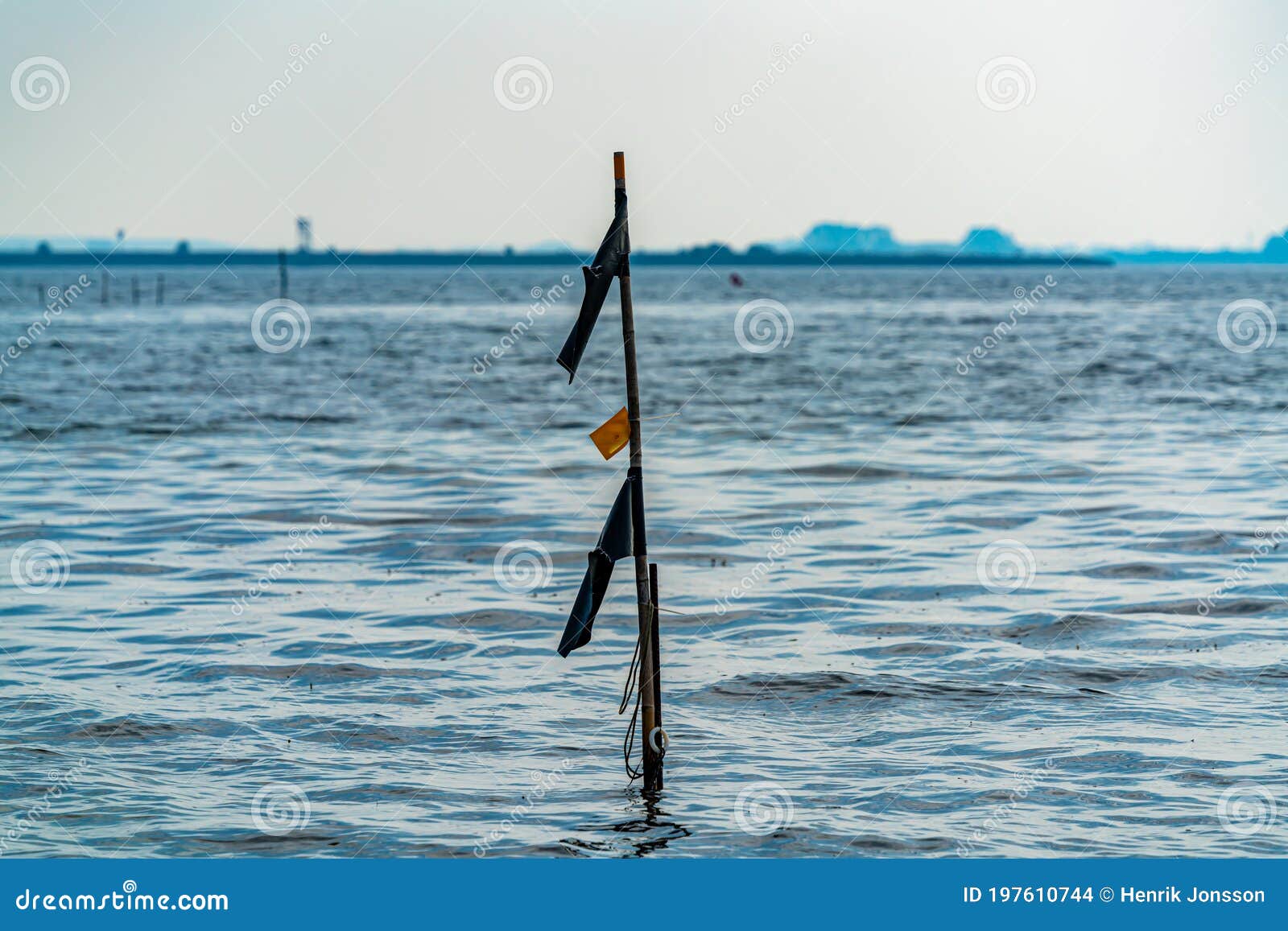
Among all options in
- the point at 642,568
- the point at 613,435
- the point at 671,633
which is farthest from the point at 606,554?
the point at 671,633

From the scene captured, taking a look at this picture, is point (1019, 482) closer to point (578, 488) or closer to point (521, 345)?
point (578, 488)

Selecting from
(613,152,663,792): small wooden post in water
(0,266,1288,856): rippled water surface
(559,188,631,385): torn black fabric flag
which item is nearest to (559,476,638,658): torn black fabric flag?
(613,152,663,792): small wooden post in water

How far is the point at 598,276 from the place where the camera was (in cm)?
811

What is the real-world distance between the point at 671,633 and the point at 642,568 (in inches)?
263

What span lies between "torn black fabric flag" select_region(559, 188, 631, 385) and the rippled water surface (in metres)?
3.15

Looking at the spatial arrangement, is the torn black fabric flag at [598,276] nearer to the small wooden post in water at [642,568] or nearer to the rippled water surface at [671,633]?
the small wooden post in water at [642,568]

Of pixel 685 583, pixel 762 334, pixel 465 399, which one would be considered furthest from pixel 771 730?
pixel 762 334

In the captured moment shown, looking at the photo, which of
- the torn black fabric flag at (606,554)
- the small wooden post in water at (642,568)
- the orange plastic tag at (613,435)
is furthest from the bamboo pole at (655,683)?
the orange plastic tag at (613,435)

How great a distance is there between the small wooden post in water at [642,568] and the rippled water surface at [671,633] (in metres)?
0.47

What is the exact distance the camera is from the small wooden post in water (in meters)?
8.23

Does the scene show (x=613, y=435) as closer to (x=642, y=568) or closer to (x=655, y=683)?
(x=642, y=568)

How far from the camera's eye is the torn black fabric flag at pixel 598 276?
7.97 m

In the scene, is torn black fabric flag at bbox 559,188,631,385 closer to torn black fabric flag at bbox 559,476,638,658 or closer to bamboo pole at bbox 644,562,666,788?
torn black fabric flag at bbox 559,476,638,658

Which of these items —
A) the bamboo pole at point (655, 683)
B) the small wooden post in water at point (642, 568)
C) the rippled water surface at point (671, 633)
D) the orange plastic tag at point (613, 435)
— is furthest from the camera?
the rippled water surface at point (671, 633)
